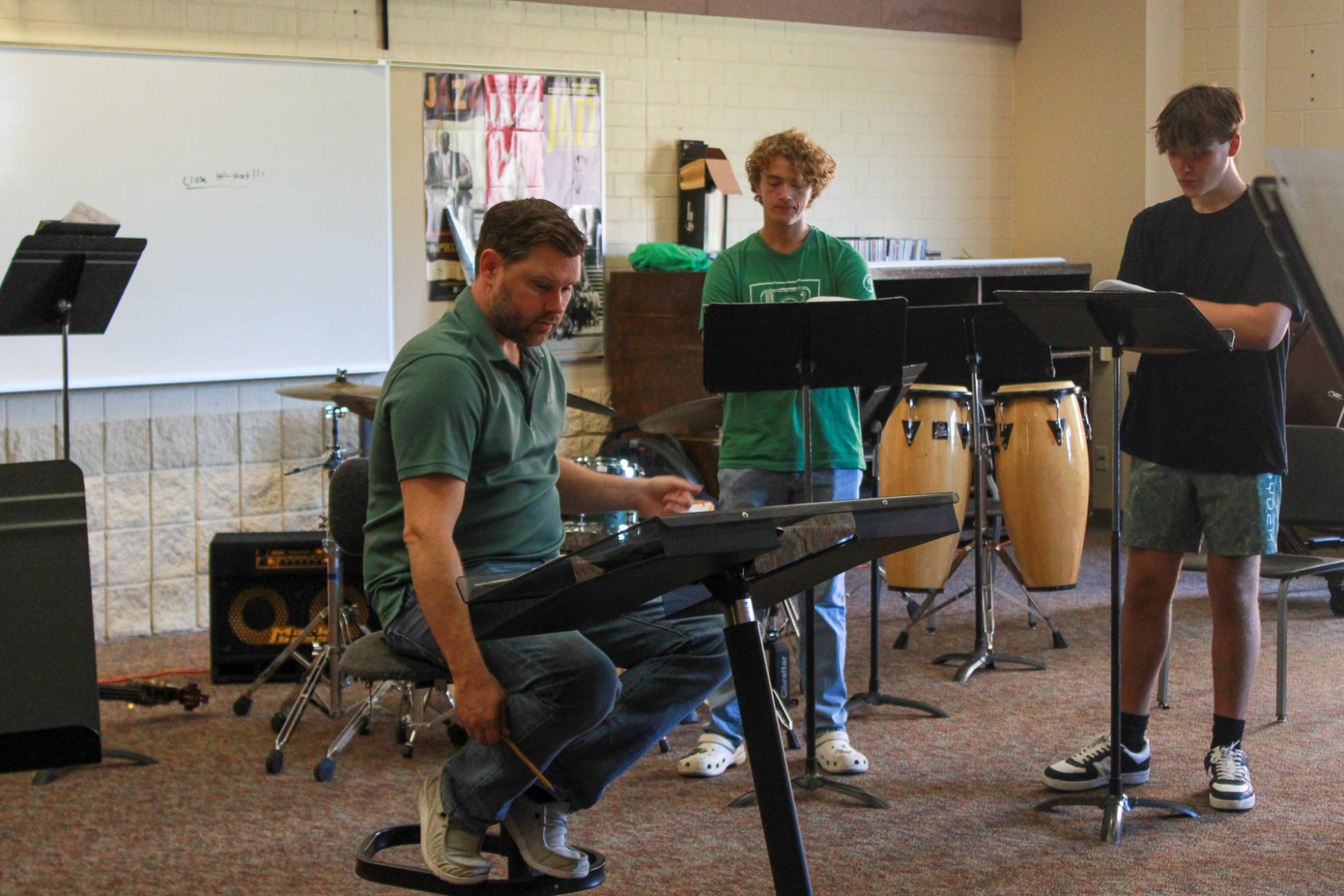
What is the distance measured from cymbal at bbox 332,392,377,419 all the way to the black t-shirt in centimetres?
235

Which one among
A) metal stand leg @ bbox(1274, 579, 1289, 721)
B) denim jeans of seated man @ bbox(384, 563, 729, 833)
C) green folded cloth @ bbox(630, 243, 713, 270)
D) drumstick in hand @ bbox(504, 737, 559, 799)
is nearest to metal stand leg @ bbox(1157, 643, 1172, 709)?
metal stand leg @ bbox(1274, 579, 1289, 721)

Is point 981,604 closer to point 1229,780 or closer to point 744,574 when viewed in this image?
point 1229,780

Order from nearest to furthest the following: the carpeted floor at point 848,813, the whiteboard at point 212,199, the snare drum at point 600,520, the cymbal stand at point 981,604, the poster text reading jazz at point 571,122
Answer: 1. the carpeted floor at point 848,813
2. the snare drum at point 600,520
3. the cymbal stand at point 981,604
4. the whiteboard at point 212,199
5. the poster text reading jazz at point 571,122

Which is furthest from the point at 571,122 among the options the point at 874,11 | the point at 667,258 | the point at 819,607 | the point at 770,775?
the point at 770,775

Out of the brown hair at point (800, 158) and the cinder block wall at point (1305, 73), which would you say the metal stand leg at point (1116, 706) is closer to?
the brown hair at point (800, 158)

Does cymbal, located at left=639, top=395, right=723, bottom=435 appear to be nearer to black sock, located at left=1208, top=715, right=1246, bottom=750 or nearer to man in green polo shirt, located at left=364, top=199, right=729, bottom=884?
man in green polo shirt, located at left=364, top=199, right=729, bottom=884

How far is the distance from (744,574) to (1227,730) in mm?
1985

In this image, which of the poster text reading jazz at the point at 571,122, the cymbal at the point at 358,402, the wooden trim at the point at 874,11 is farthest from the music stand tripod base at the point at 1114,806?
the wooden trim at the point at 874,11

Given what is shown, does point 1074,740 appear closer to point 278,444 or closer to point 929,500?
point 929,500

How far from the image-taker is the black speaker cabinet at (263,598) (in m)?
4.83

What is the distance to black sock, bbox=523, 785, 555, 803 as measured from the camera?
2705mm

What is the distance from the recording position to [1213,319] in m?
3.20

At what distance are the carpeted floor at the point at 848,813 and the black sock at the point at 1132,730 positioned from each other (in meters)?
0.14

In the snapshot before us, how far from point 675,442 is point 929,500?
4.32m
